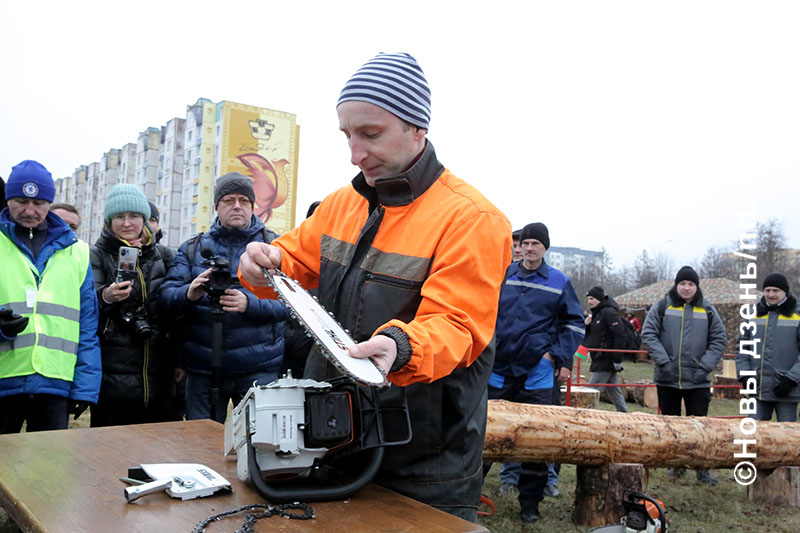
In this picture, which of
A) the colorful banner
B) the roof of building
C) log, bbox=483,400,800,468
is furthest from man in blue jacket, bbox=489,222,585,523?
the colorful banner

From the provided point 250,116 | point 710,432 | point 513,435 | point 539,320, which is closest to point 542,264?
point 539,320

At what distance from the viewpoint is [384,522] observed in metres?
1.51

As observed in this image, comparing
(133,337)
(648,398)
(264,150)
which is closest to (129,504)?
(133,337)

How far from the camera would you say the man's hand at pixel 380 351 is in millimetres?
1384

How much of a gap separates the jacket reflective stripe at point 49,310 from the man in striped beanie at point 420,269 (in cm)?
216

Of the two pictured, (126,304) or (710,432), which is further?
(710,432)

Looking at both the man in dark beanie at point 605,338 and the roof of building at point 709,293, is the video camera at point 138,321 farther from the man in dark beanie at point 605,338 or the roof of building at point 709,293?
the roof of building at point 709,293

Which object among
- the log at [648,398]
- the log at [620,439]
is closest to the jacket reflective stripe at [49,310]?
the log at [620,439]

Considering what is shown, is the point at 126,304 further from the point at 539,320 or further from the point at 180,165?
the point at 180,165

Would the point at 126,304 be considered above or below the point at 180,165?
below

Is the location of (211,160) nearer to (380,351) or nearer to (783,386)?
(783,386)

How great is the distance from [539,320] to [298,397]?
3784mm

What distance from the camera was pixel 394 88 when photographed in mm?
1703

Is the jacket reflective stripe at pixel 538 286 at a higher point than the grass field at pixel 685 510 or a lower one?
higher
